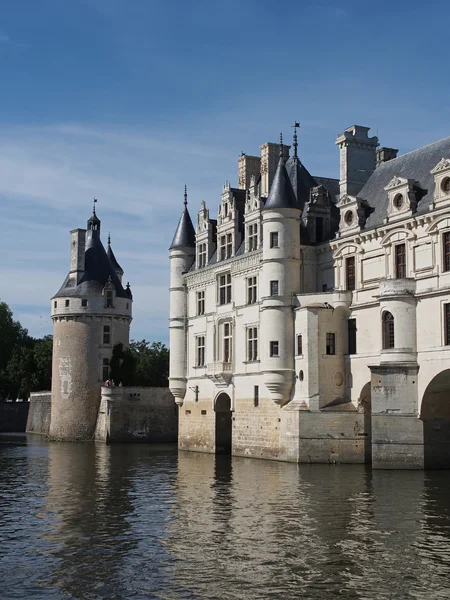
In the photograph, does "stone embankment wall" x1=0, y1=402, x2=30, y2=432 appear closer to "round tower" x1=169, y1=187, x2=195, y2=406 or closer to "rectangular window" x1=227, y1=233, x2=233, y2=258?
"round tower" x1=169, y1=187, x2=195, y2=406

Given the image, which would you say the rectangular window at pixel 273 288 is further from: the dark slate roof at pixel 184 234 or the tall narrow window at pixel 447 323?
the dark slate roof at pixel 184 234

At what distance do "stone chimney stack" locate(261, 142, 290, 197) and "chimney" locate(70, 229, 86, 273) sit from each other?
19.5 metres

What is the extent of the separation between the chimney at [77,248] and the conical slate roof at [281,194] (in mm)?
24721

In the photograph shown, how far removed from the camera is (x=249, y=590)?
13.8m

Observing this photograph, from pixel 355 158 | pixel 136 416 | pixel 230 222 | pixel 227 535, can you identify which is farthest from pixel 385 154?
pixel 227 535

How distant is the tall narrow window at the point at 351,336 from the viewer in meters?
36.2

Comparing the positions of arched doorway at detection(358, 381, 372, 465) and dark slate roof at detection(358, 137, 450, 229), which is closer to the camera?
dark slate roof at detection(358, 137, 450, 229)

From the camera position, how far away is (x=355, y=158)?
134 feet

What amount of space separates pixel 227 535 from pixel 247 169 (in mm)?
32377

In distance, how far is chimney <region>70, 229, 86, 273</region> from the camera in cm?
6055

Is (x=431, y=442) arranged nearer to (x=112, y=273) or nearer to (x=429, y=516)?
(x=429, y=516)

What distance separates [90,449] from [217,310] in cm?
1180

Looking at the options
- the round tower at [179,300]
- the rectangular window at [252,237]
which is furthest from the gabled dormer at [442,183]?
the round tower at [179,300]

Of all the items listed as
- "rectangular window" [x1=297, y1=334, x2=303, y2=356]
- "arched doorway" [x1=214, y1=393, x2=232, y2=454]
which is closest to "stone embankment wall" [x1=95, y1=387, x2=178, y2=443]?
"arched doorway" [x1=214, y1=393, x2=232, y2=454]
